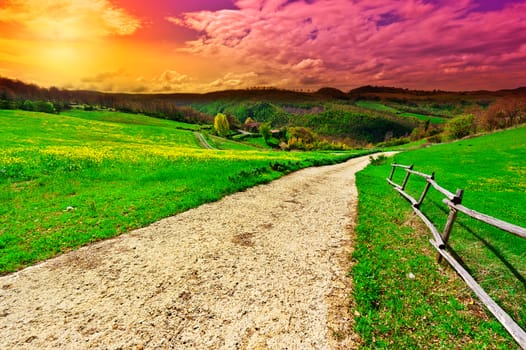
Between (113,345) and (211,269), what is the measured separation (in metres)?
2.85

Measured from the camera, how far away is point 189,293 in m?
5.98

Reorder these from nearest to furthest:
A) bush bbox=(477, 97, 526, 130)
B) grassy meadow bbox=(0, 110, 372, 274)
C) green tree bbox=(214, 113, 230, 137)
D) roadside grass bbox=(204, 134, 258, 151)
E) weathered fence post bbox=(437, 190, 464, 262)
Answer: weathered fence post bbox=(437, 190, 464, 262), grassy meadow bbox=(0, 110, 372, 274), roadside grass bbox=(204, 134, 258, 151), bush bbox=(477, 97, 526, 130), green tree bbox=(214, 113, 230, 137)

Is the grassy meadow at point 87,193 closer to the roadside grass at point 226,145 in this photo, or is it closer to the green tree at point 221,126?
the roadside grass at point 226,145

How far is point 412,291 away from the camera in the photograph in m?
6.32

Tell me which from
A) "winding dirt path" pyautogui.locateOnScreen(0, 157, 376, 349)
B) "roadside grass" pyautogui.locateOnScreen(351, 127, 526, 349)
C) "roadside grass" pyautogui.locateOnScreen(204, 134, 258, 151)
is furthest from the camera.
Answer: "roadside grass" pyautogui.locateOnScreen(204, 134, 258, 151)

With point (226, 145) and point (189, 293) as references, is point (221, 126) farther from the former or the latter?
point (189, 293)

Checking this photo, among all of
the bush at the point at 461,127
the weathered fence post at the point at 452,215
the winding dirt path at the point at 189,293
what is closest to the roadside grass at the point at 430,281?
the winding dirt path at the point at 189,293

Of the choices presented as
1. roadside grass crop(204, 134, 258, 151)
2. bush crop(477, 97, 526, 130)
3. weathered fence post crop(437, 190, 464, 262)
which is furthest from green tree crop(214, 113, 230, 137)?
weathered fence post crop(437, 190, 464, 262)

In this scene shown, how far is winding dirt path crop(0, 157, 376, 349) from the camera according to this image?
477cm

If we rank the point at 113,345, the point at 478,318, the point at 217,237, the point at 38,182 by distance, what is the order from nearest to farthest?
the point at 113,345 → the point at 478,318 → the point at 217,237 → the point at 38,182

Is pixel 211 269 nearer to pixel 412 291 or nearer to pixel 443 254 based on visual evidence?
pixel 412 291

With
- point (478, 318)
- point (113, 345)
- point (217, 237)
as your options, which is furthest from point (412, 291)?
point (113, 345)

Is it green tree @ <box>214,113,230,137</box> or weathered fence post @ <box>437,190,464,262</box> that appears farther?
green tree @ <box>214,113,230,137</box>

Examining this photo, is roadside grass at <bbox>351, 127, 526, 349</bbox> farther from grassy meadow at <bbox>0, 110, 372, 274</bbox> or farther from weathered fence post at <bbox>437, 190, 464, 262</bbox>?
grassy meadow at <bbox>0, 110, 372, 274</bbox>
